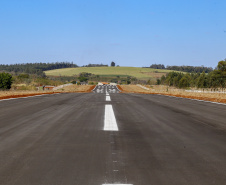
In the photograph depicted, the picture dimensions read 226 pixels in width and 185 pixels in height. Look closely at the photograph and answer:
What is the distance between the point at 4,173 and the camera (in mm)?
3068

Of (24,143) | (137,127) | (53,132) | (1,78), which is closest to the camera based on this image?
(24,143)

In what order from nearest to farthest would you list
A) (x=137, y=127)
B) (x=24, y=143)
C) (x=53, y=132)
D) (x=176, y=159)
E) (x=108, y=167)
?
(x=108, y=167) → (x=176, y=159) → (x=24, y=143) → (x=53, y=132) → (x=137, y=127)

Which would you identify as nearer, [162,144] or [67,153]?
[67,153]

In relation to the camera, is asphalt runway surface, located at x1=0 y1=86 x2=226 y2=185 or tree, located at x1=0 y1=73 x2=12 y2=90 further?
tree, located at x1=0 y1=73 x2=12 y2=90

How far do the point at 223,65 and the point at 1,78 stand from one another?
6136 centimetres

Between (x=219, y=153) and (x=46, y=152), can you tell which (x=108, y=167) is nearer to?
(x=46, y=152)

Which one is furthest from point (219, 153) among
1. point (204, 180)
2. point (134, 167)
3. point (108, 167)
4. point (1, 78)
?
point (1, 78)

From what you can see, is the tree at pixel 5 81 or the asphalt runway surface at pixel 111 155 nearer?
the asphalt runway surface at pixel 111 155

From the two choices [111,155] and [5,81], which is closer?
[111,155]

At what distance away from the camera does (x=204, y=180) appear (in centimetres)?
294

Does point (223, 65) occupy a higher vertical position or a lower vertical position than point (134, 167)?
higher

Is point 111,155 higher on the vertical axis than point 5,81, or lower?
higher

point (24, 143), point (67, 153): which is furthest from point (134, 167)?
point (24, 143)

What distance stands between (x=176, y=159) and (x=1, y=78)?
72.0m
